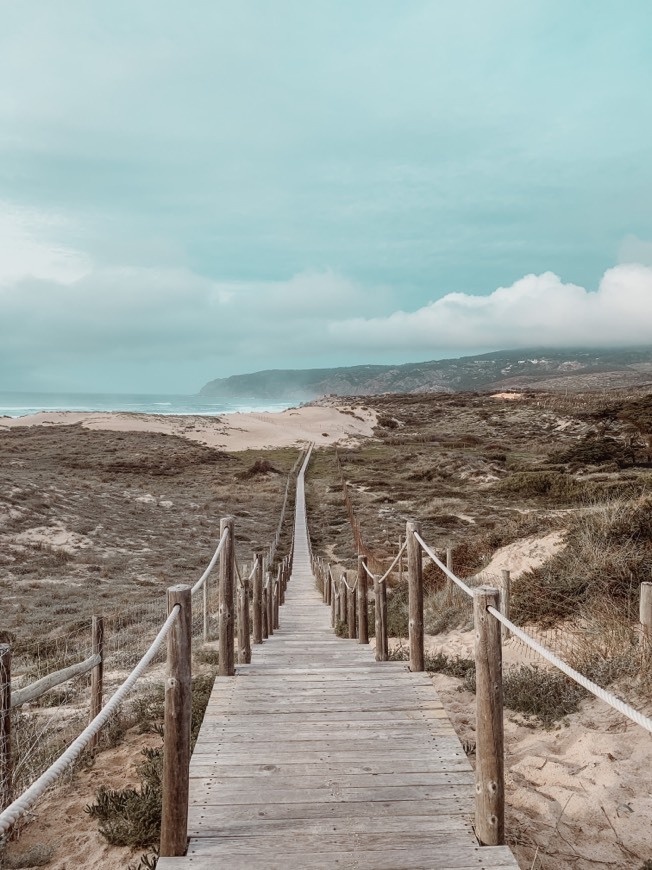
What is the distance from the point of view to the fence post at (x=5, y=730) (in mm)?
3814

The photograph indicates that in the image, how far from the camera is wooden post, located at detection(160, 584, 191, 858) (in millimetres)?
2684

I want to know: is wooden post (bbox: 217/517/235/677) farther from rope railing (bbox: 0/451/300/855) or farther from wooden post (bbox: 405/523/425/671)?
wooden post (bbox: 405/523/425/671)

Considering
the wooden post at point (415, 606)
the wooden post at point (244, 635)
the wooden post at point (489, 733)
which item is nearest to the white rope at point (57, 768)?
the wooden post at point (489, 733)

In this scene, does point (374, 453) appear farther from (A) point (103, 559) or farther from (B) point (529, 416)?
(A) point (103, 559)

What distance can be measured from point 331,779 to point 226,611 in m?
2.02

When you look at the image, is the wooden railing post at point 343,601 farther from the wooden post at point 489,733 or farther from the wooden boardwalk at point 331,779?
the wooden post at point 489,733

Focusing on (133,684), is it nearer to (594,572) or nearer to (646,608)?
(646,608)

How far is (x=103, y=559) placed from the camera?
1664cm

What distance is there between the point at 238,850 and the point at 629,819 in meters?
2.41

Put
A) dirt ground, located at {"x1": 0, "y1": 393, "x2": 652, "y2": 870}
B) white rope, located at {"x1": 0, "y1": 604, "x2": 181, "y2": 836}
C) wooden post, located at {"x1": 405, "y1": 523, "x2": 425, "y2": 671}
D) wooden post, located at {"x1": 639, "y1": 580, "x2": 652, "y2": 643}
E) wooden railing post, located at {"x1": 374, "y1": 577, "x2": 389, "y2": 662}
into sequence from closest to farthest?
white rope, located at {"x1": 0, "y1": 604, "x2": 181, "y2": 836}, dirt ground, located at {"x1": 0, "y1": 393, "x2": 652, "y2": 870}, wooden post, located at {"x1": 405, "y1": 523, "x2": 425, "y2": 671}, wooden post, located at {"x1": 639, "y1": 580, "x2": 652, "y2": 643}, wooden railing post, located at {"x1": 374, "y1": 577, "x2": 389, "y2": 662}

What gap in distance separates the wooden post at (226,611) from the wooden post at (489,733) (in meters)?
2.60

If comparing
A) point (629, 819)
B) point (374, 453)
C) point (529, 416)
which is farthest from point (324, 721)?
point (529, 416)

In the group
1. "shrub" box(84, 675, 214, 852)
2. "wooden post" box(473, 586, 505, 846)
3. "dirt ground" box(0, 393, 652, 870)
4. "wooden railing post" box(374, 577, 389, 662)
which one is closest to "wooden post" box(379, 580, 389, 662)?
"wooden railing post" box(374, 577, 389, 662)

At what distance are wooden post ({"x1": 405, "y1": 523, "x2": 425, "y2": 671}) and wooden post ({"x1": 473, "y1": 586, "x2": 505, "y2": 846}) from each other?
2032 millimetres
